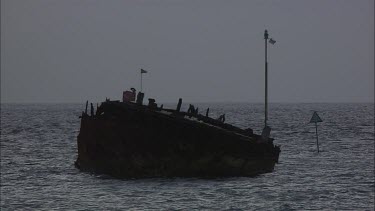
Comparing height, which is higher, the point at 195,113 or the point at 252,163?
the point at 195,113

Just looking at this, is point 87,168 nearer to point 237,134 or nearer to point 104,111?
point 104,111

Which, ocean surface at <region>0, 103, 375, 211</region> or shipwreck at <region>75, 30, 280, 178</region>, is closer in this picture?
ocean surface at <region>0, 103, 375, 211</region>

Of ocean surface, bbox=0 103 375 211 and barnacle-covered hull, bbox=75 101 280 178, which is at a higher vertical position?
barnacle-covered hull, bbox=75 101 280 178

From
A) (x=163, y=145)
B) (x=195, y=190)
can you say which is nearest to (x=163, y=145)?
(x=163, y=145)

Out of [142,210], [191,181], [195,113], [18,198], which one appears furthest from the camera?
[195,113]

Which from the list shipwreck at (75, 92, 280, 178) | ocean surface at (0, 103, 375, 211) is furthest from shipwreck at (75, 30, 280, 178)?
ocean surface at (0, 103, 375, 211)

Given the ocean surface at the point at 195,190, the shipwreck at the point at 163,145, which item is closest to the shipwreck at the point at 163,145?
the shipwreck at the point at 163,145

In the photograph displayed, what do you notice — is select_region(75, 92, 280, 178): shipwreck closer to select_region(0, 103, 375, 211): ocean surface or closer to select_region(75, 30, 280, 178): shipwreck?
select_region(75, 30, 280, 178): shipwreck

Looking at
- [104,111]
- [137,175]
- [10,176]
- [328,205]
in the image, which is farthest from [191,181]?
[10,176]

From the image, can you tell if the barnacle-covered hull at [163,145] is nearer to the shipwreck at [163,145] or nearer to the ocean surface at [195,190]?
the shipwreck at [163,145]

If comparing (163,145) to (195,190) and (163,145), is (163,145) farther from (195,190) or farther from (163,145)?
(195,190)

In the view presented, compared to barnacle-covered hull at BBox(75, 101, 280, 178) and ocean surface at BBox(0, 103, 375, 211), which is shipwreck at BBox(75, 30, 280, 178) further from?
ocean surface at BBox(0, 103, 375, 211)

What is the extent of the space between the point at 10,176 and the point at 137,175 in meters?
8.49

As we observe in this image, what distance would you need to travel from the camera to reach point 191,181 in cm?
2939
